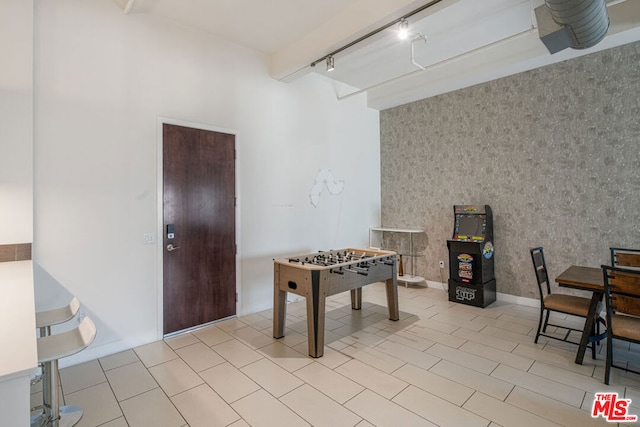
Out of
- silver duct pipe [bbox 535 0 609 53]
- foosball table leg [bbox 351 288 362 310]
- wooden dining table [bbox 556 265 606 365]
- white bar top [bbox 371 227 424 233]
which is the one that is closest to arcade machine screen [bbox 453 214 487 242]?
white bar top [bbox 371 227 424 233]

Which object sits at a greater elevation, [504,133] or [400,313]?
[504,133]

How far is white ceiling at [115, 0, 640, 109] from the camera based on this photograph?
11.0 feet

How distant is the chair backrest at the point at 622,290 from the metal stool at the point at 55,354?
12.4 feet

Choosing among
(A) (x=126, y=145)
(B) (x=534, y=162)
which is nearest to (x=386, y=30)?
(B) (x=534, y=162)

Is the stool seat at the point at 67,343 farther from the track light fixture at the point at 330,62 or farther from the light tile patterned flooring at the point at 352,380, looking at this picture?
the track light fixture at the point at 330,62

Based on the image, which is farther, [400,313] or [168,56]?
[400,313]

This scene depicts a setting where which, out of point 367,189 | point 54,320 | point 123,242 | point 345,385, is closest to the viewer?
point 54,320

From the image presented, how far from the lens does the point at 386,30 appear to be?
3.37m

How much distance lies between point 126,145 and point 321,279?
252cm

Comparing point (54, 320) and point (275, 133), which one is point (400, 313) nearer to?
point (275, 133)

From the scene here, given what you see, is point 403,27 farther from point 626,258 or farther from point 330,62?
point 626,258

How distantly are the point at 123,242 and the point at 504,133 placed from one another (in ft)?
17.8

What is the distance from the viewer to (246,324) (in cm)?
399

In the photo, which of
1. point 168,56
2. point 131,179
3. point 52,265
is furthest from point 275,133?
point 52,265
